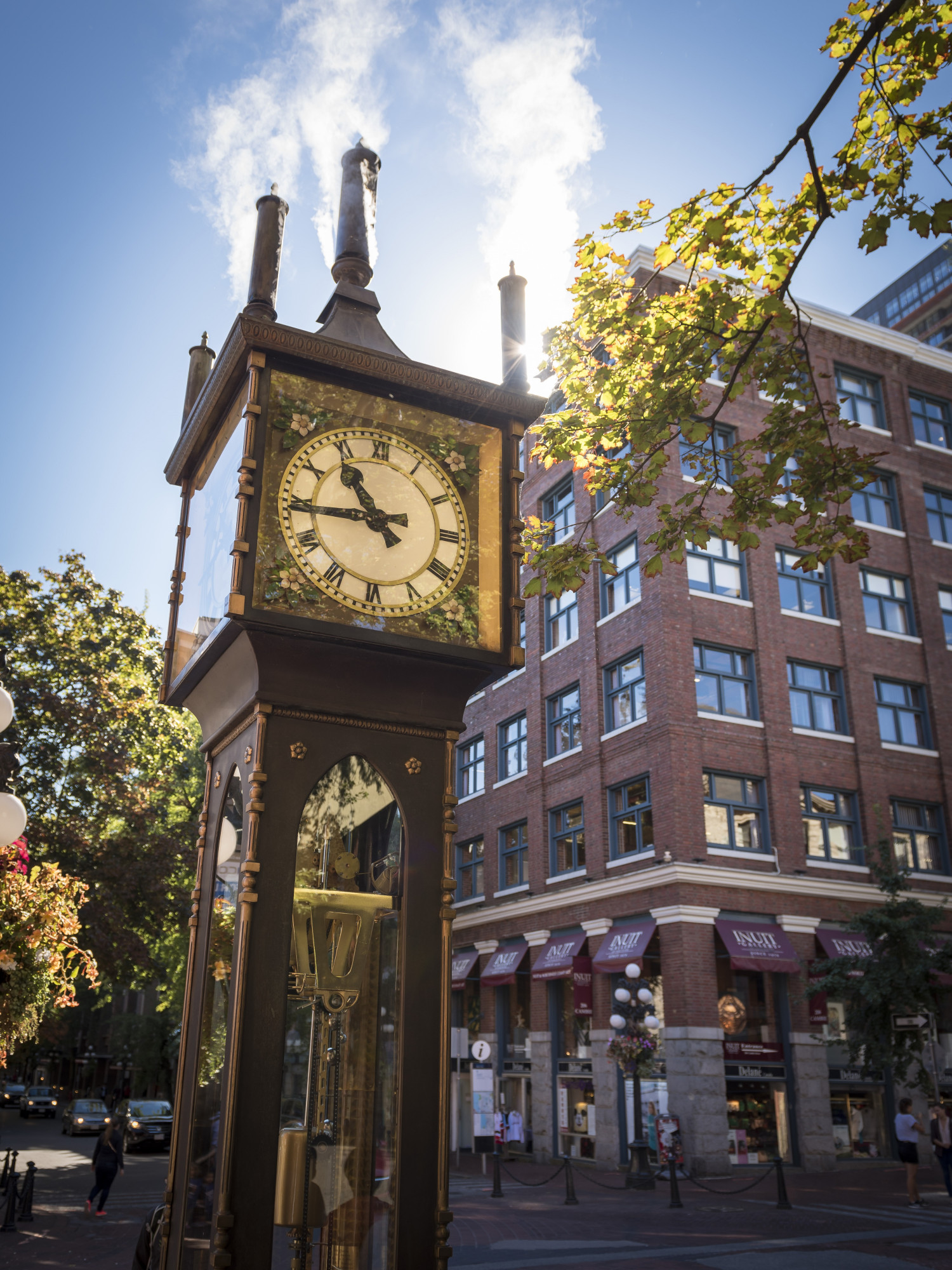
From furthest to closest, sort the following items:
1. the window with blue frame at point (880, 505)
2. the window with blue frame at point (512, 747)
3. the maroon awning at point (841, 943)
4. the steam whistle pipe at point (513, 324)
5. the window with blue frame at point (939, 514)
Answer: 1. the window with blue frame at point (512, 747)
2. the window with blue frame at point (939, 514)
3. the window with blue frame at point (880, 505)
4. the maroon awning at point (841, 943)
5. the steam whistle pipe at point (513, 324)

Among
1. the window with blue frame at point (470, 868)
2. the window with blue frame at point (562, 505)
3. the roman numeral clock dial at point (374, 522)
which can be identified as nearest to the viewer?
the roman numeral clock dial at point (374, 522)

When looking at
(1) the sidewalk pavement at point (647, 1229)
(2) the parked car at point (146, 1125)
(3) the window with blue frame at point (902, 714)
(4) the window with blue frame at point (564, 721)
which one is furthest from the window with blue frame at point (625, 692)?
(2) the parked car at point (146, 1125)

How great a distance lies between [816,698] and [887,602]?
429cm

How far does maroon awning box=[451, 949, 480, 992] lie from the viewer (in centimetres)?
3034

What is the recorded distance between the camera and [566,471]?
29.4 meters

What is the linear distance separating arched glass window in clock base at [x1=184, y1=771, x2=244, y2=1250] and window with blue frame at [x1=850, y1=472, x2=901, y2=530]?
2687cm

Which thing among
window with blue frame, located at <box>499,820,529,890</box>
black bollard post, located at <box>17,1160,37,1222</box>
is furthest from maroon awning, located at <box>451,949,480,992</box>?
black bollard post, located at <box>17,1160,37,1222</box>

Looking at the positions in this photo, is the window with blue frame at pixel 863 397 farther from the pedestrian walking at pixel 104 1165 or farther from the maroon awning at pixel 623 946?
the pedestrian walking at pixel 104 1165

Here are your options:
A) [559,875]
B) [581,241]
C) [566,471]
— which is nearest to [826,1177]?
[559,875]

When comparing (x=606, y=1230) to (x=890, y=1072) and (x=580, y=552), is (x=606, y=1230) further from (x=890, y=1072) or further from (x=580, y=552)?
(x=890, y=1072)

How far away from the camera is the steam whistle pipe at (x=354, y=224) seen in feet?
16.2

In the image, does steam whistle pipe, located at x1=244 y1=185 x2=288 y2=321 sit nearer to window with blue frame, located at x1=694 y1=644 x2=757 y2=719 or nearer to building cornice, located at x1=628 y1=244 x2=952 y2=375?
window with blue frame, located at x1=694 y1=644 x2=757 y2=719

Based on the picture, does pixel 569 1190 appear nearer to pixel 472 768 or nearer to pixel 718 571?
pixel 718 571

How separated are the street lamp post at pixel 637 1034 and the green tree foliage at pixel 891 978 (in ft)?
11.8
